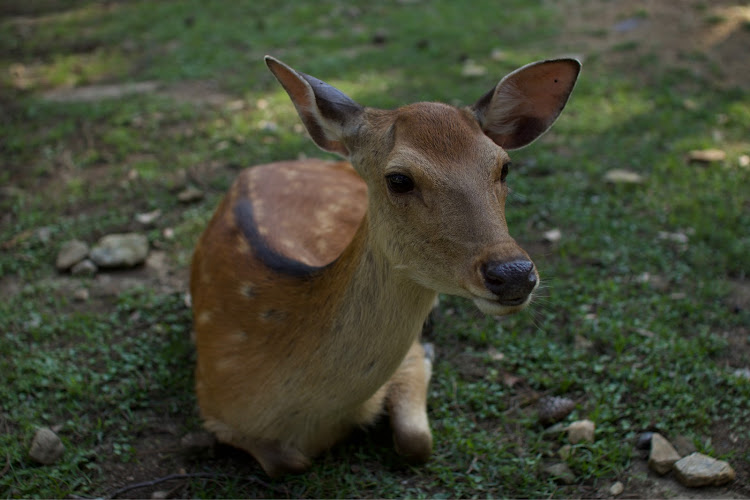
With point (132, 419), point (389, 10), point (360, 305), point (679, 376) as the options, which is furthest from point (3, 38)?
point (679, 376)

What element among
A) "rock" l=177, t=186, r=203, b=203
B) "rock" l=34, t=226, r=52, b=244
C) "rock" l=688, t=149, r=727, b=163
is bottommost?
"rock" l=688, t=149, r=727, b=163

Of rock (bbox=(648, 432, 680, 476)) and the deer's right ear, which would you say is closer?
the deer's right ear

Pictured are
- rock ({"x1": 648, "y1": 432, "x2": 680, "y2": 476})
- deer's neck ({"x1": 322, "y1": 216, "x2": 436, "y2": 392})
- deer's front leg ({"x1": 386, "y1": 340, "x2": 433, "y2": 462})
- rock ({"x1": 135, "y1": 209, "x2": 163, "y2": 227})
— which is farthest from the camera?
rock ({"x1": 135, "y1": 209, "x2": 163, "y2": 227})

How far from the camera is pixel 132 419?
346 centimetres

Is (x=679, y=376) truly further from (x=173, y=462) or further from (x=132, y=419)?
(x=132, y=419)

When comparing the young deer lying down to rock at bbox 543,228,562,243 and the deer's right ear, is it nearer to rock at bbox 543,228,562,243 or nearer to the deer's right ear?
the deer's right ear

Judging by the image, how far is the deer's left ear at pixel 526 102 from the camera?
2895 millimetres

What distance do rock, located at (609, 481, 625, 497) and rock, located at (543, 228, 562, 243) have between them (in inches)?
79.1

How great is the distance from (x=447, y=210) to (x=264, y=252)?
1.19 meters

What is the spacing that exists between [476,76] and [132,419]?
478 cm

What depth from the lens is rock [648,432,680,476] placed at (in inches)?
116

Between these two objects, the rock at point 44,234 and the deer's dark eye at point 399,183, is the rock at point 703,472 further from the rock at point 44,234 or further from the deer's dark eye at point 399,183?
the rock at point 44,234

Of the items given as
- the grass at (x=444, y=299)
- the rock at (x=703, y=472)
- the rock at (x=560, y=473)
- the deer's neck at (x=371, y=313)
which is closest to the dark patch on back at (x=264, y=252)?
the deer's neck at (x=371, y=313)

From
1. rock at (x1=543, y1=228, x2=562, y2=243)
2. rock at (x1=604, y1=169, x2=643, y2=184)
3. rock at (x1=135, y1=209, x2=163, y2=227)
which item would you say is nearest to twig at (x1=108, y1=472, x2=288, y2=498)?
rock at (x1=135, y1=209, x2=163, y2=227)
